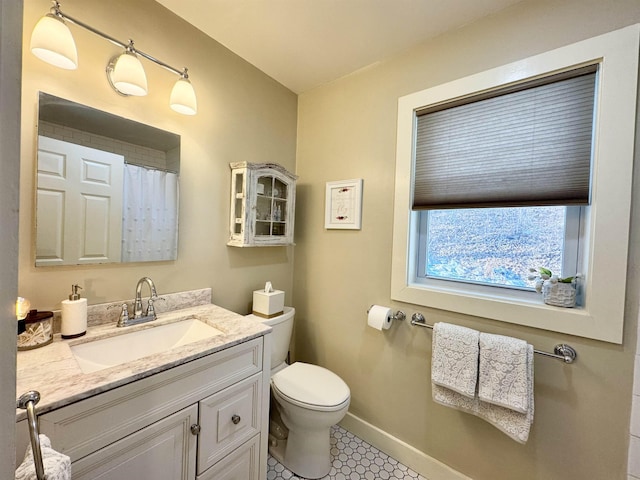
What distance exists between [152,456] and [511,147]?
1.87 meters

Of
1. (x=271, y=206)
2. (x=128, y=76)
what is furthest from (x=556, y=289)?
(x=128, y=76)

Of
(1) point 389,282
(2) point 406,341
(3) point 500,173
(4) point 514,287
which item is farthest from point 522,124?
(2) point 406,341

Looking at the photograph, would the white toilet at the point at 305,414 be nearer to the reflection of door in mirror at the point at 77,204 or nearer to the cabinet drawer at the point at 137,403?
the cabinet drawer at the point at 137,403

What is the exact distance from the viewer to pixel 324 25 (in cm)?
139

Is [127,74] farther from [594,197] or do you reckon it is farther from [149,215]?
[594,197]

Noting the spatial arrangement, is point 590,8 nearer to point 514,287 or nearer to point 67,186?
point 514,287

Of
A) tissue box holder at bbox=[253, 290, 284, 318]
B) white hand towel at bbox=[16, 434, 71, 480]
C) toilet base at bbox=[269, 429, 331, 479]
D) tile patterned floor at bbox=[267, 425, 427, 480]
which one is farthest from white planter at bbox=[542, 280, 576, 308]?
white hand towel at bbox=[16, 434, 71, 480]

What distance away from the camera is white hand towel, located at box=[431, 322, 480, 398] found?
1.21 m

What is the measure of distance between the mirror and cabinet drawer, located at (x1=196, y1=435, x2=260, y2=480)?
0.94 metres

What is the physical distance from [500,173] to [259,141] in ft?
4.66

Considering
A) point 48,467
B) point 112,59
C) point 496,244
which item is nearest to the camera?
point 48,467

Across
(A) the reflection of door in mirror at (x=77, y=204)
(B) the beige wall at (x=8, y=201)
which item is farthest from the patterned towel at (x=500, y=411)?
(A) the reflection of door in mirror at (x=77, y=204)

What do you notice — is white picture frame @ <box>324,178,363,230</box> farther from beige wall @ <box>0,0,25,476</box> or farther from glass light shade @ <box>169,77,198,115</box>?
beige wall @ <box>0,0,25,476</box>

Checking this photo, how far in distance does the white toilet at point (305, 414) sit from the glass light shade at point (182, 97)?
1.20 metres
